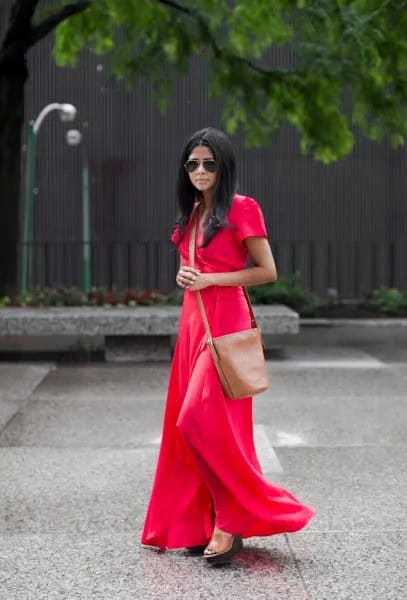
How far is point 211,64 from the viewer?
1792 centimetres

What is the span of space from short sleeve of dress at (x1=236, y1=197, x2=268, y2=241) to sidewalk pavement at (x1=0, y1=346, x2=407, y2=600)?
4.51 ft

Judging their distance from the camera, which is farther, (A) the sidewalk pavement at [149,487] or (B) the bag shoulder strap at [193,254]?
(B) the bag shoulder strap at [193,254]

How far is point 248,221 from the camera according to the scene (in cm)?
472

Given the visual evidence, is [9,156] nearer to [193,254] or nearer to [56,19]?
[56,19]

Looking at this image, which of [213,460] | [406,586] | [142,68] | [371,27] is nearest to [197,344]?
[213,460]

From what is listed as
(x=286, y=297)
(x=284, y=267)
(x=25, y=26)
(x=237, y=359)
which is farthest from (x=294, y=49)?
(x=237, y=359)

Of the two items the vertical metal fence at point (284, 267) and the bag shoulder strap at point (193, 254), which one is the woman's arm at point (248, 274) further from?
the vertical metal fence at point (284, 267)

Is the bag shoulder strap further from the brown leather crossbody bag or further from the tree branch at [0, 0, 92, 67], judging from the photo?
the tree branch at [0, 0, 92, 67]

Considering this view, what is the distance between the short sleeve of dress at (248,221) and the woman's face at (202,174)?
0.52ft

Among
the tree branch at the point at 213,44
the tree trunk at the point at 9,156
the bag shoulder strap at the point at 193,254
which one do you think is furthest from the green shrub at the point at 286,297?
the bag shoulder strap at the point at 193,254

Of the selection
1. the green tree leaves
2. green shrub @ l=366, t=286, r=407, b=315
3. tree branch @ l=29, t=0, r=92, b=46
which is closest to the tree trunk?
tree branch @ l=29, t=0, r=92, b=46

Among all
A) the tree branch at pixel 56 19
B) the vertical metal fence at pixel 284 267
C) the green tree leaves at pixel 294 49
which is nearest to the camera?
the green tree leaves at pixel 294 49

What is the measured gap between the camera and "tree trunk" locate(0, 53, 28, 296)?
1677 cm

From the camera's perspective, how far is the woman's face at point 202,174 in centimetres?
473
